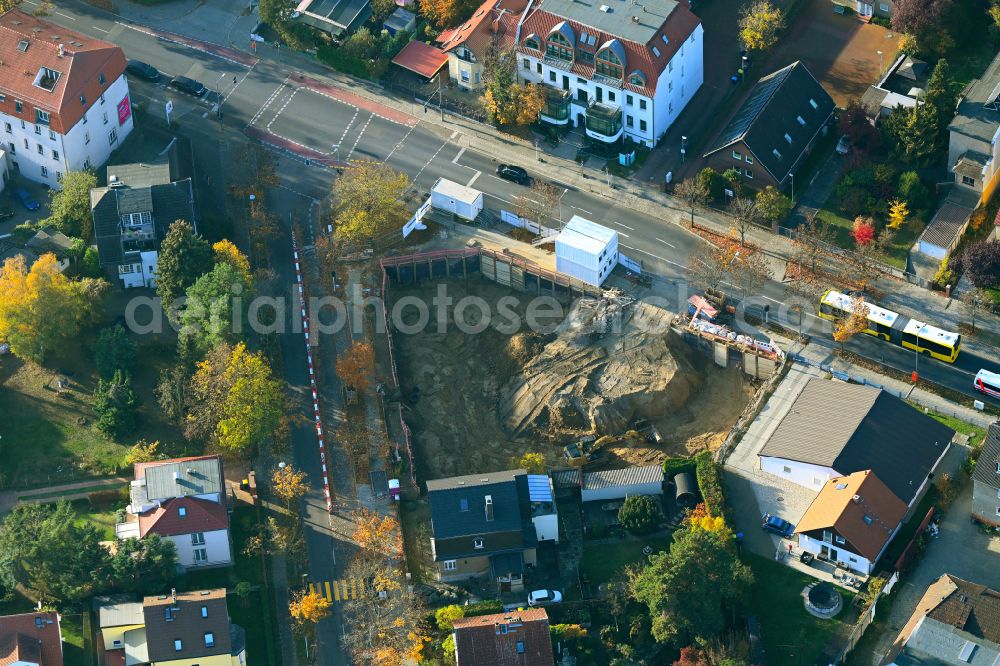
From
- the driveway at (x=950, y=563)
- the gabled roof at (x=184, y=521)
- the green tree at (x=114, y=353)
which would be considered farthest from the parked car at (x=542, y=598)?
the green tree at (x=114, y=353)

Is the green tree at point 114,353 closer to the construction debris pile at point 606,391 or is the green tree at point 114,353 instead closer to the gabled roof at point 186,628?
the gabled roof at point 186,628

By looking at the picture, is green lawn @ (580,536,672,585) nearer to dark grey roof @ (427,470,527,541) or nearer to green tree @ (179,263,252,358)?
dark grey roof @ (427,470,527,541)

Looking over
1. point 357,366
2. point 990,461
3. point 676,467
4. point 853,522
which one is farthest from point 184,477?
point 990,461

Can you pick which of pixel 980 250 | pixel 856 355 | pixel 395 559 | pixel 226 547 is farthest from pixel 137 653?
pixel 980 250

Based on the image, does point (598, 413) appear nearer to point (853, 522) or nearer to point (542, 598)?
point (542, 598)

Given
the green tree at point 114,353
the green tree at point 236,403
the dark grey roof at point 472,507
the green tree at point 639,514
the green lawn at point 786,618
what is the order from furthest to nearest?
the green tree at point 114,353
the green tree at point 236,403
the green tree at point 639,514
the dark grey roof at point 472,507
the green lawn at point 786,618

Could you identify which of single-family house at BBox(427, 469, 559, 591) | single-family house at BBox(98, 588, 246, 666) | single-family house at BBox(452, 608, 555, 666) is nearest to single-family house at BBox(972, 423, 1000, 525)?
single-family house at BBox(427, 469, 559, 591)
